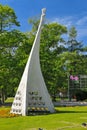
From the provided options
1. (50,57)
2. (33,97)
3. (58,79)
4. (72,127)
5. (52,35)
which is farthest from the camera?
(52,35)

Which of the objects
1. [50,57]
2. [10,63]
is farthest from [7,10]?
[50,57]

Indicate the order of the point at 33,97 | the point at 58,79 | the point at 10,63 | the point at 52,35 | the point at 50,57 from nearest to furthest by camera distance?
the point at 33,97, the point at 10,63, the point at 50,57, the point at 58,79, the point at 52,35

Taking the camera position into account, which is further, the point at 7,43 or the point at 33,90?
the point at 7,43

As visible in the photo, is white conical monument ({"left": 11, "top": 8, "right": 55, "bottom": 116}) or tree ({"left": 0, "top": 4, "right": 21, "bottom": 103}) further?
tree ({"left": 0, "top": 4, "right": 21, "bottom": 103})

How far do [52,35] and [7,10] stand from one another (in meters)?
13.6

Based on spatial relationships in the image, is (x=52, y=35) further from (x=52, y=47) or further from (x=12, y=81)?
(x=12, y=81)

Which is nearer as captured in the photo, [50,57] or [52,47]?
[50,57]

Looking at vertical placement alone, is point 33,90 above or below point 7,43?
below

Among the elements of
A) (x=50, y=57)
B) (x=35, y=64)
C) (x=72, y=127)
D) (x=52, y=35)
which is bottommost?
(x=72, y=127)

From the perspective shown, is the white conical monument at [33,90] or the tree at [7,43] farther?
the tree at [7,43]

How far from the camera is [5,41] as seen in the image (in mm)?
35625

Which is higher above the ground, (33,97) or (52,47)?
(52,47)

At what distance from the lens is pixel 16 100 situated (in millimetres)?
24906

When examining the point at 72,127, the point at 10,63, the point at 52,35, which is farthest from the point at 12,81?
the point at 72,127
